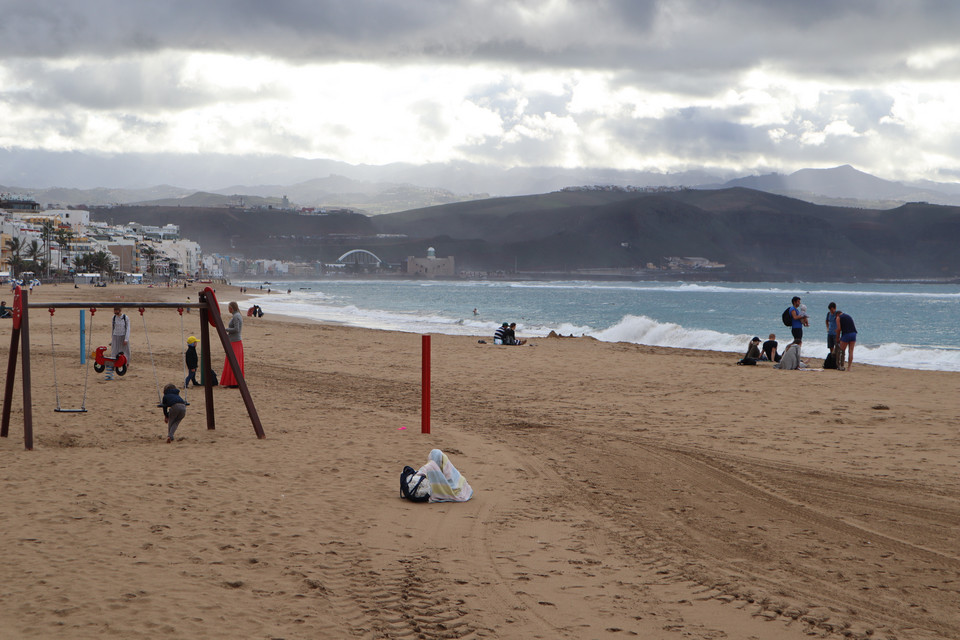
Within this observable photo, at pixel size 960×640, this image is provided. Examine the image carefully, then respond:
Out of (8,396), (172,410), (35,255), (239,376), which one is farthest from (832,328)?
(35,255)

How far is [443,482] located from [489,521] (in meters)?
0.71

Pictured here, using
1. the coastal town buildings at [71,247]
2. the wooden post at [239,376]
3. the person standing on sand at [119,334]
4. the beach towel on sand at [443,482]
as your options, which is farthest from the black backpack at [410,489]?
the coastal town buildings at [71,247]

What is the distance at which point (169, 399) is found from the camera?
9.30 meters

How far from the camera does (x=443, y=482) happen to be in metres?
7.10

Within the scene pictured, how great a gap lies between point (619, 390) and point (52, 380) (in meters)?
10.3

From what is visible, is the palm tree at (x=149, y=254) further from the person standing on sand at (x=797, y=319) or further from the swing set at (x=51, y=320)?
the swing set at (x=51, y=320)

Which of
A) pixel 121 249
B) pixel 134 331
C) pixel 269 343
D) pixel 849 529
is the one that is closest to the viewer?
pixel 849 529

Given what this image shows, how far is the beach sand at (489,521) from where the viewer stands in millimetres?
4617

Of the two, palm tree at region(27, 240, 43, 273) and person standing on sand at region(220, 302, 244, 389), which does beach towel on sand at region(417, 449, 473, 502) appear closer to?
person standing on sand at region(220, 302, 244, 389)

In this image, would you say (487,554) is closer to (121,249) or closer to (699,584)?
(699,584)

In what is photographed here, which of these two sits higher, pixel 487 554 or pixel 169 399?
pixel 169 399

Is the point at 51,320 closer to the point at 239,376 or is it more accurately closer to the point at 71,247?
the point at 239,376

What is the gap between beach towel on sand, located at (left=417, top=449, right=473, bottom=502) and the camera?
23.2ft

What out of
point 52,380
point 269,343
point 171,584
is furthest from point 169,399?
point 269,343
